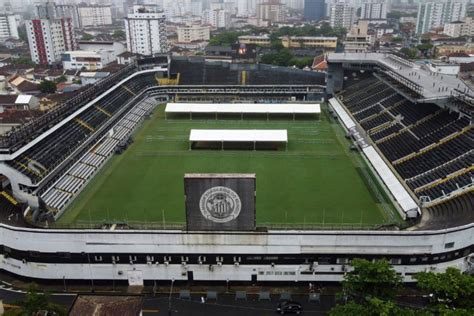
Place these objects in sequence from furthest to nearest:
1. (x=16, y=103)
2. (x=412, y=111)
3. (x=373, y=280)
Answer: (x=16, y=103)
(x=412, y=111)
(x=373, y=280)

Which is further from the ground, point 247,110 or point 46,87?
point 247,110

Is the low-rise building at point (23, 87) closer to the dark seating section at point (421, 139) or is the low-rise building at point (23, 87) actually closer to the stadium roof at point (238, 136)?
the stadium roof at point (238, 136)

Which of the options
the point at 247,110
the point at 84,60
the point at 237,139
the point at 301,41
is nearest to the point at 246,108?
the point at 247,110

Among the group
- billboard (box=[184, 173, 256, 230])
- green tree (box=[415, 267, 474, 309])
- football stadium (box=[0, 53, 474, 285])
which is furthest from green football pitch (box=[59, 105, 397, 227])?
green tree (box=[415, 267, 474, 309])

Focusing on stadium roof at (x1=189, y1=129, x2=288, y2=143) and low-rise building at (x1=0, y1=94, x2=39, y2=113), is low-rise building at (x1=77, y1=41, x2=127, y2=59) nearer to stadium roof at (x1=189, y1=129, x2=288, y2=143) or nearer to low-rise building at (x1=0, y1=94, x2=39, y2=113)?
low-rise building at (x1=0, y1=94, x2=39, y2=113)

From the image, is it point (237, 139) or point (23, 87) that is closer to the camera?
point (237, 139)

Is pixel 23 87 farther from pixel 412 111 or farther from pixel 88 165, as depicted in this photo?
pixel 412 111
